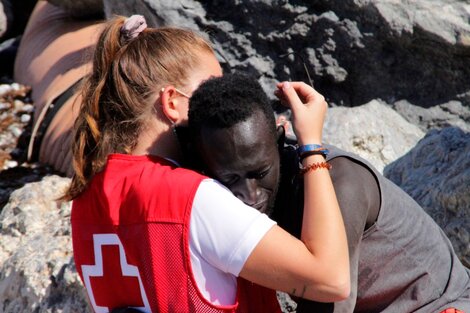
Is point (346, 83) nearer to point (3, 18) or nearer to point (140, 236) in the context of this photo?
point (140, 236)

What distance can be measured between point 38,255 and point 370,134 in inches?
64.8

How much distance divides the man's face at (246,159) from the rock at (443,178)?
1.18 meters

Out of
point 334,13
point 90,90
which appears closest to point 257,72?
point 334,13

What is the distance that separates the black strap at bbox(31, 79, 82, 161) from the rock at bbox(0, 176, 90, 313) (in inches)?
68.6

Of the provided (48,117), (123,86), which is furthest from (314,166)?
(48,117)

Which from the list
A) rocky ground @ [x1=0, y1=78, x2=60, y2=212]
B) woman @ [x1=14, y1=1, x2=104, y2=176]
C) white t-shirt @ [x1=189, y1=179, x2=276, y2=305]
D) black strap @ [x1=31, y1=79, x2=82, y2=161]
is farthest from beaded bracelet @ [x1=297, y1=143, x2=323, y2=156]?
black strap @ [x1=31, y1=79, x2=82, y2=161]

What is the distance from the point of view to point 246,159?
226 centimetres

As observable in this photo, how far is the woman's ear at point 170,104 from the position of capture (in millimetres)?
2430

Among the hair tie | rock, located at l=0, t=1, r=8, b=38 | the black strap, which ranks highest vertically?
the hair tie

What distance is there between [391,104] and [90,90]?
203 cm

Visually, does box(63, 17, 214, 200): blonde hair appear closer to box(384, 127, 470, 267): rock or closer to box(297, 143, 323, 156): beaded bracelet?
box(297, 143, 323, 156): beaded bracelet

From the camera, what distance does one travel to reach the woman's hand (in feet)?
7.71

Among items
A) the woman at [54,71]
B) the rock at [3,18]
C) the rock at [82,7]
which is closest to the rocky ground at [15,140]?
the woman at [54,71]

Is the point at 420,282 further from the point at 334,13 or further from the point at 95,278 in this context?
the point at 334,13
